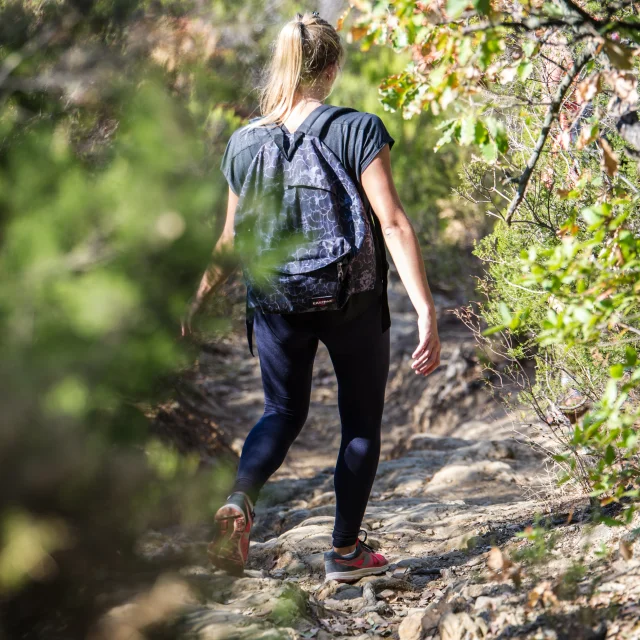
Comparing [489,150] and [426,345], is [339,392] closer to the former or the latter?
[426,345]

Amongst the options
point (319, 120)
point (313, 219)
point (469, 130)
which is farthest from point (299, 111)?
point (469, 130)

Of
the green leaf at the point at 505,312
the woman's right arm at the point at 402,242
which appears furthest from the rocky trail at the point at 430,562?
the woman's right arm at the point at 402,242

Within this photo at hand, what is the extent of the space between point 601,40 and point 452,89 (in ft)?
1.17

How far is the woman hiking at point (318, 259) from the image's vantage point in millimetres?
2322

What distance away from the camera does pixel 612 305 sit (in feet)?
5.83

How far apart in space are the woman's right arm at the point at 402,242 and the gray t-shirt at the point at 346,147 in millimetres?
37

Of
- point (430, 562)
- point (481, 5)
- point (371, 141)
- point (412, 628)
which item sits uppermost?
point (481, 5)

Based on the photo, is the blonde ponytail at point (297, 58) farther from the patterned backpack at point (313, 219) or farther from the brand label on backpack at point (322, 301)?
the brand label on backpack at point (322, 301)

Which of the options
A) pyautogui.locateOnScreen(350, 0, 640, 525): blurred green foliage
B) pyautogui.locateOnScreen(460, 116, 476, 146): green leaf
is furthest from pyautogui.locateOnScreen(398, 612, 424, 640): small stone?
pyautogui.locateOnScreen(460, 116, 476, 146): green leaf

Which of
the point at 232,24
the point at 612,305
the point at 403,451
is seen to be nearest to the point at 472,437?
the point at 403,451

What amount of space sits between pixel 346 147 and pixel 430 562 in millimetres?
1616

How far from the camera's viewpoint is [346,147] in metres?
2.36

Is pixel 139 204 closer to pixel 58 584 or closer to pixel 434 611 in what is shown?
pixel 58 584

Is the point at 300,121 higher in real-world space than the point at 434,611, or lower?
higher
